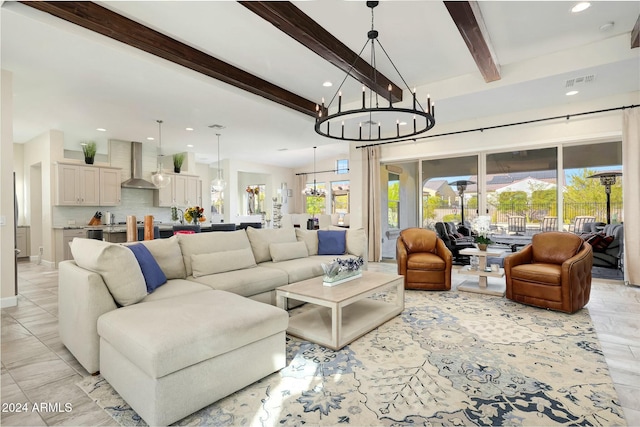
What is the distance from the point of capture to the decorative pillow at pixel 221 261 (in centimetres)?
324

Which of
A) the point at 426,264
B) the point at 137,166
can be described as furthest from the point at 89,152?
Answer: the point at 426,264

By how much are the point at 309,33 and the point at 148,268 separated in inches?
104

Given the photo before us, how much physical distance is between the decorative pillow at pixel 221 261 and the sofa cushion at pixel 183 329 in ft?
3.05

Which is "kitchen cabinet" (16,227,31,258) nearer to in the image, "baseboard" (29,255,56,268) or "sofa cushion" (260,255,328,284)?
"baseboard" (29,255,56,268)

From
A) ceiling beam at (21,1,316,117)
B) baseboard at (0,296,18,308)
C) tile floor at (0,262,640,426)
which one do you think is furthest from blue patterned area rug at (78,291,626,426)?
ceiling beam at (21,1,316,117)

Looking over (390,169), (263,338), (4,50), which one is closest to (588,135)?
(390,169)

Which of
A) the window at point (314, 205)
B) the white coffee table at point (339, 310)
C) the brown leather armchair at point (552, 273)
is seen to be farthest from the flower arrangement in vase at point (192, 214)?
the window at point (314, 205)

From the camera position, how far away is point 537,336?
2.81 metres

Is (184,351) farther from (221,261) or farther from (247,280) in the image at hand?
(221,261)

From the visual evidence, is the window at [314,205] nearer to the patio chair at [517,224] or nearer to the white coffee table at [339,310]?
the patio chair at [517,224]

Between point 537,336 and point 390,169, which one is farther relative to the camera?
point 390,169

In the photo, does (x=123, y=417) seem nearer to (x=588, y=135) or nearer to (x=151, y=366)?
(x=151, y=366)

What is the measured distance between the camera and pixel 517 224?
5879 millimetres

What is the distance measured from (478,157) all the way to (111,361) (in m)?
6.35
